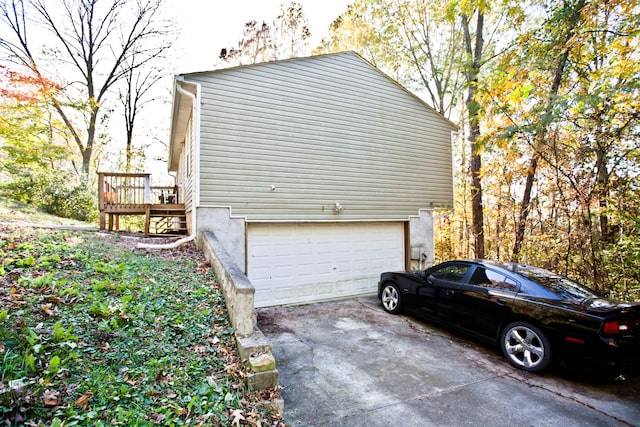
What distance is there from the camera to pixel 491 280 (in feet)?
15.4

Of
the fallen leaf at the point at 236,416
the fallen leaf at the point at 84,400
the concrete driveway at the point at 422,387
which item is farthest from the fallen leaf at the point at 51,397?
the concrete driveway at the point at 422,387

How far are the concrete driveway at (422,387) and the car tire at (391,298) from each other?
0.88m

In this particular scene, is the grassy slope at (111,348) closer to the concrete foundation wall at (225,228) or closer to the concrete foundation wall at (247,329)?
the concrete foundation wall at (247,329)

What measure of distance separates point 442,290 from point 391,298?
1365mm

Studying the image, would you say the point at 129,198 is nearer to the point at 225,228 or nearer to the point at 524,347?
the point at 225,228

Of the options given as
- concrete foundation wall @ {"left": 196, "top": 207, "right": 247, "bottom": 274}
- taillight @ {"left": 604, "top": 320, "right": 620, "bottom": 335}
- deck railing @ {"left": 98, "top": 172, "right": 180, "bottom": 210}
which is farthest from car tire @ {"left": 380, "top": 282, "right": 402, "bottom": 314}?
deck railing @ {"left": 98, "top": 172, "right": 180, "bottom": 210}

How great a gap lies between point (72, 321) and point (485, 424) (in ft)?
13.1

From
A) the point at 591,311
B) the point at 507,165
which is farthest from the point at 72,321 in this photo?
the point at 507,165

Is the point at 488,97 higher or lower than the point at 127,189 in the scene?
higher

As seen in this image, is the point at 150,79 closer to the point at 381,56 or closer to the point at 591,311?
the point at 381,56

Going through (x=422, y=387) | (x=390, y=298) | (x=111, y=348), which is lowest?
(x=422, y=387)

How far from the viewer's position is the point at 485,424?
3.00 m

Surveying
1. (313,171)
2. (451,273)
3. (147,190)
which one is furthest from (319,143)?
(147,190)

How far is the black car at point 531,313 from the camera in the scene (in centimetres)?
349
